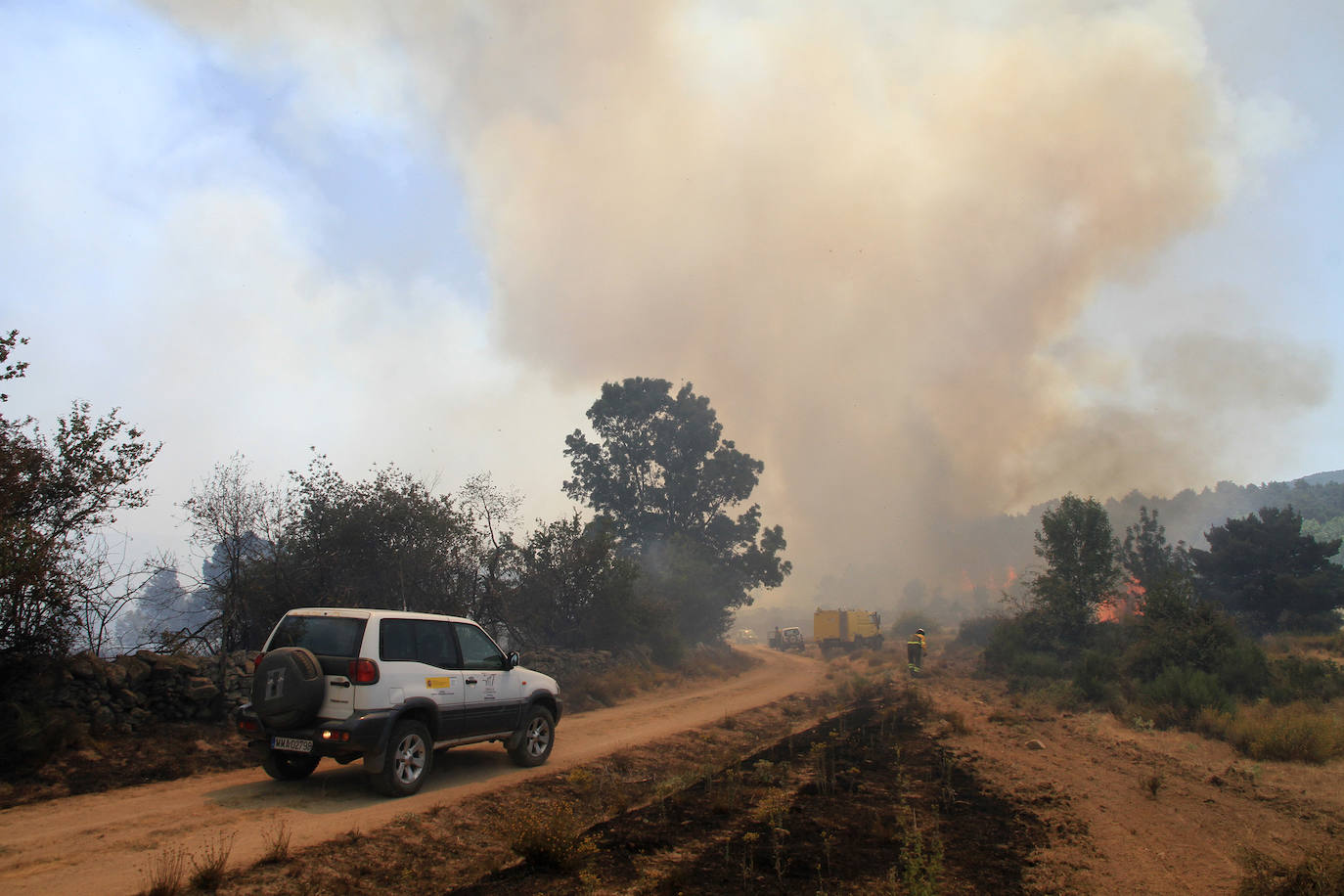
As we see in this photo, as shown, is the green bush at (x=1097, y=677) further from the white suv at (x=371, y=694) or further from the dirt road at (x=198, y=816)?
the white suv at (x=371, y=694)

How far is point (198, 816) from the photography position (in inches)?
275

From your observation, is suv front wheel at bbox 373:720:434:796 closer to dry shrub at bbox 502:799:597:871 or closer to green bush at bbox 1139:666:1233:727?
dry shrub at bbox 502:799:597:871

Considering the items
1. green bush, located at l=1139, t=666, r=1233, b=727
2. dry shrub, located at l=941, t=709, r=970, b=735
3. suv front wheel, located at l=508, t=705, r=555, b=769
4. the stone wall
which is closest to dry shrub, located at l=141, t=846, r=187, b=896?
suv front wheel, located at l=508, t=705, r=555, b=769

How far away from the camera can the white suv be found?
24.8 feet

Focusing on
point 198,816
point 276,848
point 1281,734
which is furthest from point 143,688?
point 1281,734

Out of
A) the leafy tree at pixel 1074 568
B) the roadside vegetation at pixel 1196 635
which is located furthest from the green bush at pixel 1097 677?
the leafy tree at pixel 1074 568

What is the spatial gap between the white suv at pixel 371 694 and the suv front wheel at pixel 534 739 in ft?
1.62

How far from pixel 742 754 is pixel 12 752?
9881 mm

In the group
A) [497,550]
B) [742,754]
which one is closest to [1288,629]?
[742,754]

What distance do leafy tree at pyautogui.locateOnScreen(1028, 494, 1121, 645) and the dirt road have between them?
21.6 meters

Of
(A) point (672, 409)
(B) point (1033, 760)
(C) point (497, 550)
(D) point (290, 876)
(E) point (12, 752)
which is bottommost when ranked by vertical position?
(B) point (1033, 760)

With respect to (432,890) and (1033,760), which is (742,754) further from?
(432,890)

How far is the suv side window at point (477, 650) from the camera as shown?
925cm

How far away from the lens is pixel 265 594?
13.4m
